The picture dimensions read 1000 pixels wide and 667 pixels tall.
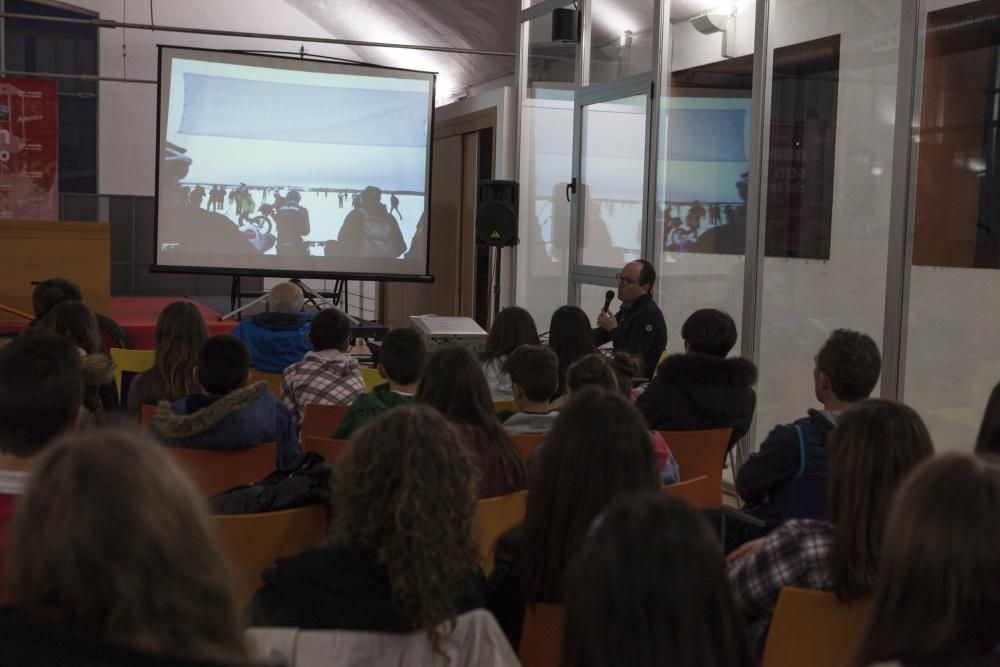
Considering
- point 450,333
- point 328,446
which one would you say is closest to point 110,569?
point 328,446

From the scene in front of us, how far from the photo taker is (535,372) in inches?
127

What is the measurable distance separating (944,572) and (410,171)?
306 inches

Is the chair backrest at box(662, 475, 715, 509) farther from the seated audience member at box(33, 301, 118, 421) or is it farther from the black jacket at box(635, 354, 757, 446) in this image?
the seated audience member at box(33, 301, 118, 421)

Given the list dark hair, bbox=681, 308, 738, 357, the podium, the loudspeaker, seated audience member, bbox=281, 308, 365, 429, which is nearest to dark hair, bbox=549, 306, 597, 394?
dark hair, bbox=681, 308, 738, 357

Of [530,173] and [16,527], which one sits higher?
[530,173]

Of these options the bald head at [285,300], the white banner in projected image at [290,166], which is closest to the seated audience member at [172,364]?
the bald head at [285,300]

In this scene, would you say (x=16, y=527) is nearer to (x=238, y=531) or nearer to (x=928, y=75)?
(x=238, y=531)

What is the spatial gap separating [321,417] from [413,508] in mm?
2196

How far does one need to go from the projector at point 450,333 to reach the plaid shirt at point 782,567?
4.01 meters

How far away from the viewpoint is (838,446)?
6.04ft

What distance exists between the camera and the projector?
605 centimetres

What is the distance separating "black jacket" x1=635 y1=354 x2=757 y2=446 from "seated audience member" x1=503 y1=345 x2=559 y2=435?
509mm

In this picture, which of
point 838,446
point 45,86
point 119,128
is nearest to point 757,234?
point 838,446

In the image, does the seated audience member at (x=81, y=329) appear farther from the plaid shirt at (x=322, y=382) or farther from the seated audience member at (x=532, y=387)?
the seated audience member at (x=532, y=387)
